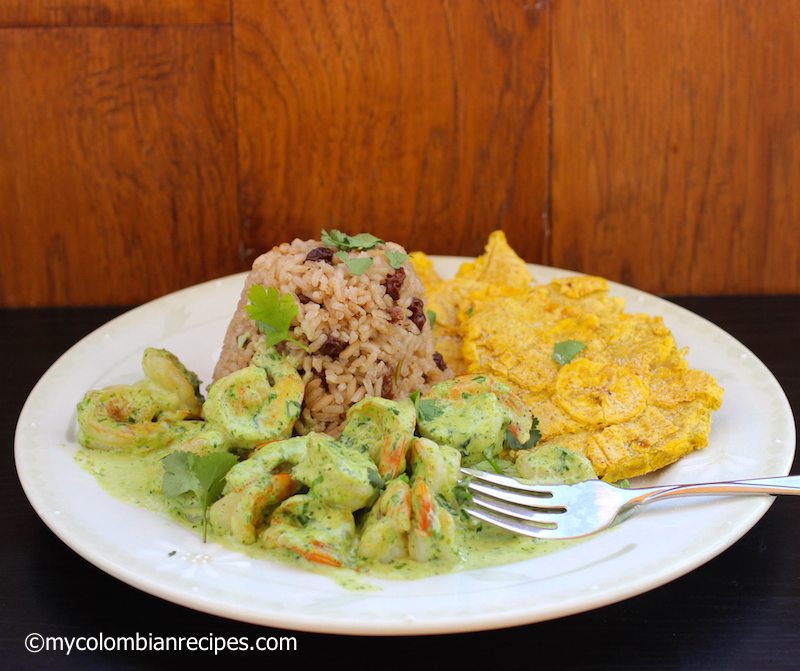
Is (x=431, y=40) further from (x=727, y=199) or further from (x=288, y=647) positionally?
(x=288, y=647)

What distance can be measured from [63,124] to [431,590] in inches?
118

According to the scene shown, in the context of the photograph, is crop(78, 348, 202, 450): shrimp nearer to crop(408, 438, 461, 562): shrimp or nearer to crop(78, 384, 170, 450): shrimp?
crop(78, 384, 170, 450): shrimp

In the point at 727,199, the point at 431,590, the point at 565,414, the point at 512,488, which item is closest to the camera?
the point at 431,590

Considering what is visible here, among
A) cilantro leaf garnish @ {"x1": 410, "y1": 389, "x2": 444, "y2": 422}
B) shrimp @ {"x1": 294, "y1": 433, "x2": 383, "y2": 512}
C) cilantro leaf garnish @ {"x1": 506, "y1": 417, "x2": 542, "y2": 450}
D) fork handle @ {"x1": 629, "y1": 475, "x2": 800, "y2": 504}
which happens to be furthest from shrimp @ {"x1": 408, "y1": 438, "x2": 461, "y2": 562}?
fork handle @ {"x1": 629, "y1": 475, "x2": 800, "y2": 504}

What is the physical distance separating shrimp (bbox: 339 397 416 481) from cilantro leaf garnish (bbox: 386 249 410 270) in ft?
2.00

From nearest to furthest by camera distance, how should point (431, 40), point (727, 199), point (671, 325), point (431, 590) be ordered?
point (431, 590)
point (671, 325)
point (431, 40)
point (727, 199)

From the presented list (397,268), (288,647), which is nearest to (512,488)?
(288,647)

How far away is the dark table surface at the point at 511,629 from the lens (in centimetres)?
180

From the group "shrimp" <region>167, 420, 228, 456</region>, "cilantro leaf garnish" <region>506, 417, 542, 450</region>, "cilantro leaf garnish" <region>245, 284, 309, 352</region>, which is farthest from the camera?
"cilantro leaf garnish" <region>245, 284, 309, 352</region>

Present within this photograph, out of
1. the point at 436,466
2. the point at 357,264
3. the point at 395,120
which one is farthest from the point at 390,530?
the point at 395,120

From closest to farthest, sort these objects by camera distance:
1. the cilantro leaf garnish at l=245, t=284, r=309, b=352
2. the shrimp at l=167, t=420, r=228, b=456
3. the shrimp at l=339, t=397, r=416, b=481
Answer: the shrimp at l=339, t=397, r=416, b=481
the shrimp at l=167, t=420, r=228, b=456
the cilantro leaf garnish at l=245, t=284, r=309, b=352

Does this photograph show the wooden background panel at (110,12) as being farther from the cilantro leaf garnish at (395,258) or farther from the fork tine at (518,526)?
the fork tine at (518,526)

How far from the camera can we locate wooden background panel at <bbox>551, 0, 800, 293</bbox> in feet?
12.2

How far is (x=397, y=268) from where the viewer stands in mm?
2699
